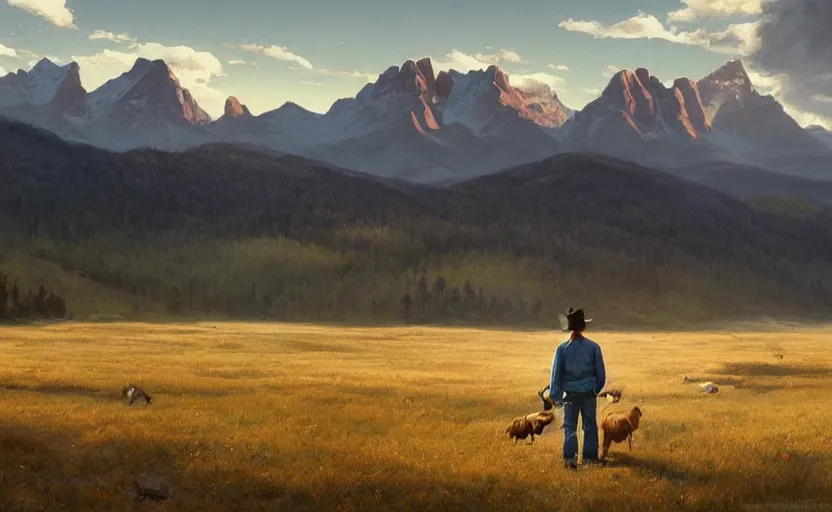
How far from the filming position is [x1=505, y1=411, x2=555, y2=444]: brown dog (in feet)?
64.2

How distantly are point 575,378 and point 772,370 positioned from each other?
3882cm

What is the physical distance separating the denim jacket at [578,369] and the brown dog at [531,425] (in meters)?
2.73

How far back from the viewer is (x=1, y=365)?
4397 centimetres

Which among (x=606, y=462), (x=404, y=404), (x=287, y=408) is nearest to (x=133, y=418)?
(x=287, y=408)

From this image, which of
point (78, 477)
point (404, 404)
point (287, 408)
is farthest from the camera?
point (404, 404)

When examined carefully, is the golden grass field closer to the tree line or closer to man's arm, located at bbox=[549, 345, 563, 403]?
man's arm, located at bbox=[549, 345, 563, 403]

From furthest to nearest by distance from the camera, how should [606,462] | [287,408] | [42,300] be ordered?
[42,300], [287,408], [606,462]

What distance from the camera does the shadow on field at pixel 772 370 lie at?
47.1 m

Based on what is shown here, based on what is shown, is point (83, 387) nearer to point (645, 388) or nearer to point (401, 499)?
point (401, 499)

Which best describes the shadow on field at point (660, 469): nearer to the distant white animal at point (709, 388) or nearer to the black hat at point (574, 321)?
the black hat at point (574, 321)

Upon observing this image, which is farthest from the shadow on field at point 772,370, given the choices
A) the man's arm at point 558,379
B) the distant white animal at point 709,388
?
the man's arm at point 558,379

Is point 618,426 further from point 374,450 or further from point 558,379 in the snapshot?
point 374,450

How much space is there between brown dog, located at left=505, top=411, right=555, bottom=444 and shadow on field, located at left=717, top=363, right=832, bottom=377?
32.6 m

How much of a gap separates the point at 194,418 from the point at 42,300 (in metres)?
159
